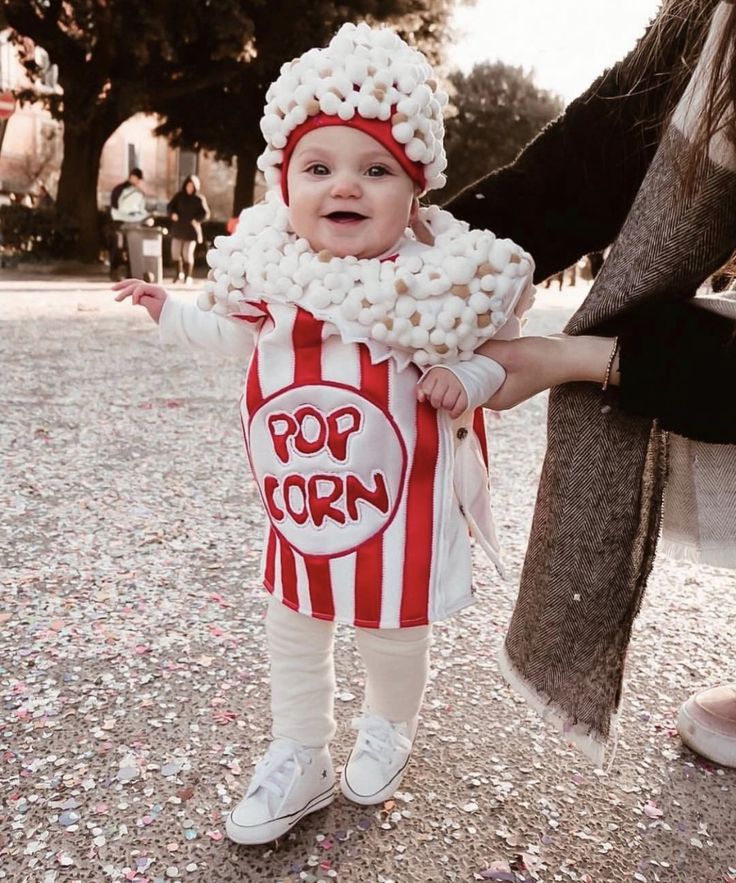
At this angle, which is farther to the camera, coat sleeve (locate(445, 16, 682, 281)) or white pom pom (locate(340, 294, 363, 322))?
coat sleeve (locate(445, 16, 682, 281))

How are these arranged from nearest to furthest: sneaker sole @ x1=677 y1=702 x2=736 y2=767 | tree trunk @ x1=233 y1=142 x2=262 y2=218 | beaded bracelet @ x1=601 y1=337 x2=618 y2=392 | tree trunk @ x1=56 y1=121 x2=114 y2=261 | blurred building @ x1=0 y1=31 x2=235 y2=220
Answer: beaded bracelet @ x1=601 y1=337 x2=618 y2=392
sneaker sole @ x1=677 y1=702 x2=736 y2=767
tree trunk @ x1=56 y1=121 x2=114 y2=261
tree trunk @ x1=233 y1=142 x2=262 y2=218
blurred building @ x1=0 y1=31 x2=235 y2=220

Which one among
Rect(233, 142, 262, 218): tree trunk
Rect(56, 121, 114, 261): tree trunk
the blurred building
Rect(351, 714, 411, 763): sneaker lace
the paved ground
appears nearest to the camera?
the paved ground

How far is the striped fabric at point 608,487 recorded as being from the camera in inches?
48.6

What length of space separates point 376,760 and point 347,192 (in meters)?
0.96

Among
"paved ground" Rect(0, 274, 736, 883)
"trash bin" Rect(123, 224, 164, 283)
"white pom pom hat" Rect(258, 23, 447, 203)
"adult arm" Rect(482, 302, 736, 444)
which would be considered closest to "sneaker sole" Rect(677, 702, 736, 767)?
"paved ground" Rect(0, 274, 736, 883)

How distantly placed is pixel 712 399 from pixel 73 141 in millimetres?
14401

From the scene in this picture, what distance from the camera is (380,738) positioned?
1.50 m

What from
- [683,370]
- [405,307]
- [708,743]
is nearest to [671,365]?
[683,370]

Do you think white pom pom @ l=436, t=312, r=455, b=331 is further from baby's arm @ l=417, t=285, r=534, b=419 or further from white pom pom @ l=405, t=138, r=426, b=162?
white pom pom @ l=405, t=138, r=426, b=162

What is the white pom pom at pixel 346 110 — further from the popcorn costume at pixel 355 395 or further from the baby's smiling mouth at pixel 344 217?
the baby's smiling mouth at pixel 344 217

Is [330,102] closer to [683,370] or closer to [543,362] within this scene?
[543,362]

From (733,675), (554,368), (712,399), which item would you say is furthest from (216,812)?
(733,675)

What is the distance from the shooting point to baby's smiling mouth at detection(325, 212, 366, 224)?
1.28 metres

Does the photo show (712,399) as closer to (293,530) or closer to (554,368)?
(554,368)
